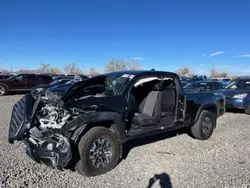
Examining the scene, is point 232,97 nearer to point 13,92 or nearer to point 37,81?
point 37,81

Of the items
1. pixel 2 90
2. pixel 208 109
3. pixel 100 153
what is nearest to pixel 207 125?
pixel 208 109

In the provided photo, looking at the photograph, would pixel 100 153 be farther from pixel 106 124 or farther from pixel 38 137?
pixel 38 137

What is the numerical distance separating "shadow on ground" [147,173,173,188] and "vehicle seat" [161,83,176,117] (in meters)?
1.84

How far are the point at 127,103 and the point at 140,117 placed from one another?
26.8 inches

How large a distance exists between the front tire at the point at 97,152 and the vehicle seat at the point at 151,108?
1.01 meters

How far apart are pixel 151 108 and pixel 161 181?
6.49 ft

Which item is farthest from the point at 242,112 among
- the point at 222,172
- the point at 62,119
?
the point at 62,119

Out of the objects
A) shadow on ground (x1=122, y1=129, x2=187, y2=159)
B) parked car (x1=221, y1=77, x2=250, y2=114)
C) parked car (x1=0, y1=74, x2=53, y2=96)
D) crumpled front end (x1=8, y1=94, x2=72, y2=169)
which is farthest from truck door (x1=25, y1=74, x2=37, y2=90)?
crumpled front end (x1=8, y1=94, x2=72, y2=169)

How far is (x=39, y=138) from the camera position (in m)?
4.28

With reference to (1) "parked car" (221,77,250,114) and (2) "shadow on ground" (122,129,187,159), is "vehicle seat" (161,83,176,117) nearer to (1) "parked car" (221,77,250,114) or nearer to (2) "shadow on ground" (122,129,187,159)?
(2) "shadow on ground" (122,129,187,159)

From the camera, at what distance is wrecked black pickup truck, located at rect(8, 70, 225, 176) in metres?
4.14

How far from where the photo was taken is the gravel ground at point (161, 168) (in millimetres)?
4146

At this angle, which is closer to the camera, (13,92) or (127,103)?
(127,103)

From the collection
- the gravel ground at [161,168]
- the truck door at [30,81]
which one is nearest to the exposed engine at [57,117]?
the gravel ground at [161,168]
